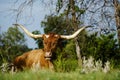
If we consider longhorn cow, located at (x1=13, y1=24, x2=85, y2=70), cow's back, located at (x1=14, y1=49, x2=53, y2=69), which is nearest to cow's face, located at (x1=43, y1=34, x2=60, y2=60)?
longhorn cow, located at (x1=13, y1=24, x2=85, y2=70)

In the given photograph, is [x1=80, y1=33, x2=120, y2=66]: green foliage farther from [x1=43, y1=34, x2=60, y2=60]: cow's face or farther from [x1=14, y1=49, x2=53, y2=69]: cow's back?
[x1=43, y1=34, x2=60, y2=60]: cow's face

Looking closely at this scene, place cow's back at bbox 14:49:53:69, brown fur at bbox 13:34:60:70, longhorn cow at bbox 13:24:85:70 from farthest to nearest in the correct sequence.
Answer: cow's back at bbox 14:49:53:69 < brown fur at bbox 13:34:60:70 < longhorn cow at bbox 13:24:85:70

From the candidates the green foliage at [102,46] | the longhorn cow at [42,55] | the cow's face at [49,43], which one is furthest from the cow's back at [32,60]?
the green foliage at [102,46]

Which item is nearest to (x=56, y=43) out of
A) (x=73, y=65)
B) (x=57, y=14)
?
(x=73, y=65)

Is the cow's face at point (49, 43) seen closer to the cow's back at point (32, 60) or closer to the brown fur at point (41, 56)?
the brown fur at point (41, 56)

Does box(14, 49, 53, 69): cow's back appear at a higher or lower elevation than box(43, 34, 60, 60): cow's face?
lower

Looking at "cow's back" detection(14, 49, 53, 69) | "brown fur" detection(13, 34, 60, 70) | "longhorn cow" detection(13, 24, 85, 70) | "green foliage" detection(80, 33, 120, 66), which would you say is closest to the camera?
"longhorn cow" detection(13, 24, 85, 70)

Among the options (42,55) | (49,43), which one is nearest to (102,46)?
(42,55)

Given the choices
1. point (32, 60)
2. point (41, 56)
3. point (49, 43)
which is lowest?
point (32, 60)

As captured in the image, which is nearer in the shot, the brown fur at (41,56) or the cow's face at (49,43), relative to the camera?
the cow's face at (49,43)

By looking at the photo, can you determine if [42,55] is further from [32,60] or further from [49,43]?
[49,43]

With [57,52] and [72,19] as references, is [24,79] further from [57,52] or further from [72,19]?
[72,19]

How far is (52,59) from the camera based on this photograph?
45.4 ft

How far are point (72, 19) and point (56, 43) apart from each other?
3.87m
